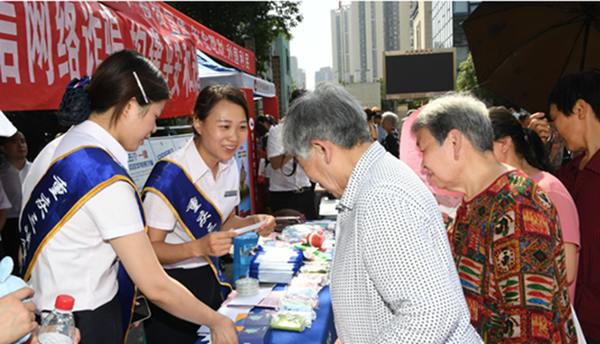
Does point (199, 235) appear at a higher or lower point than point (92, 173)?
lower

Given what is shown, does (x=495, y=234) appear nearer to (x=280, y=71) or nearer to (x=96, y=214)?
(x=96, y=214)

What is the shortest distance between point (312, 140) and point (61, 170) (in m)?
0.77

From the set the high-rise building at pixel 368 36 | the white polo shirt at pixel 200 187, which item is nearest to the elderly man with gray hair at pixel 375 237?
the white polo shirt at pixel 200 187

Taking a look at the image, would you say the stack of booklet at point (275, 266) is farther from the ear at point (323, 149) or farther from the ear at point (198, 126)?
the ear at point (323, 149)

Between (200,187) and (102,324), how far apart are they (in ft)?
2.68

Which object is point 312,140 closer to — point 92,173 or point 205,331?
point 92,173

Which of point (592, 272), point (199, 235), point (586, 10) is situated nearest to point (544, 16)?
point (586, 10)

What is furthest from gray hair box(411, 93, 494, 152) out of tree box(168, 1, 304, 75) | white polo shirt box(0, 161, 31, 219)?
tree box(168, 1, 304, 75)

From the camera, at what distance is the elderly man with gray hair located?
0.87 m

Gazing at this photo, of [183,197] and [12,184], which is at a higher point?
[183,197]

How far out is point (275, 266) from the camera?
217 cm

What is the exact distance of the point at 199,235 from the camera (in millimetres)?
1914

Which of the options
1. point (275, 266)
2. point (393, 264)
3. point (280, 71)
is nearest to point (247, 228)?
point (275, 266)

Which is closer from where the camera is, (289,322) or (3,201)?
(289,322)
